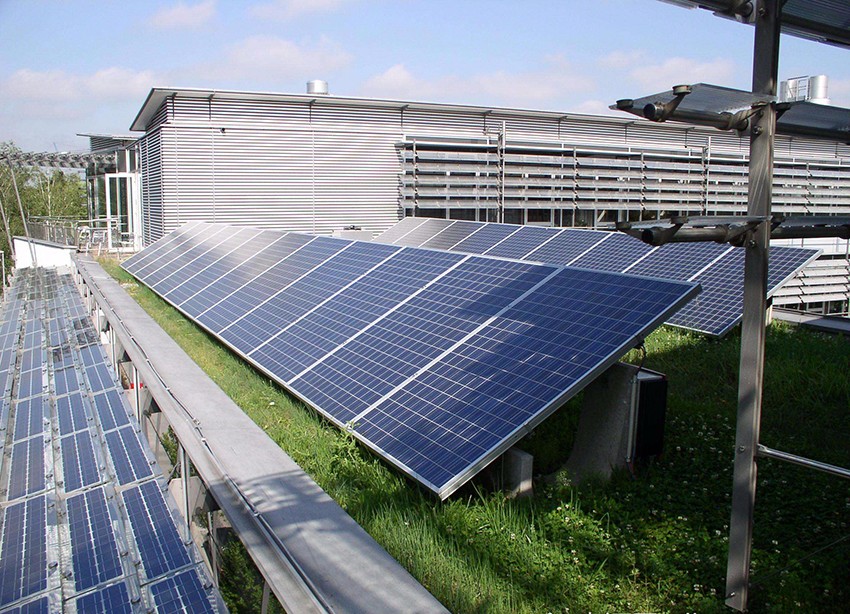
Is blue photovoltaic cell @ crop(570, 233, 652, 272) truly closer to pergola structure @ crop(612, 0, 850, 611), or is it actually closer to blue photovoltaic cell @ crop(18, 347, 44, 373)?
blue photovoltaic cell @ crop(18, 347, 44, 373)

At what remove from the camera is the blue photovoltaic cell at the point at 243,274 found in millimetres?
12562

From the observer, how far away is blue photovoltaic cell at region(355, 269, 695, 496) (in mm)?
5289

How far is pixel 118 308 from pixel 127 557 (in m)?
9.74

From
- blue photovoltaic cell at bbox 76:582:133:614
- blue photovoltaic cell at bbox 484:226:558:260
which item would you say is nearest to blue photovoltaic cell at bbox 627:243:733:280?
blue photovoltaic cell at bbox 484:226:558:260

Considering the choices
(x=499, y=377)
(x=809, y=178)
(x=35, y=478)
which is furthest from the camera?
A: (x=809, y=178)

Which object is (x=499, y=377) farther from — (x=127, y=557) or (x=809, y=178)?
(x=809, y=178)

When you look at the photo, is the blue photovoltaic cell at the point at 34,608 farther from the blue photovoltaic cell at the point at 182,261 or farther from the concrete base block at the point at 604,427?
the blue photovoltaic cell at the point at 182,261

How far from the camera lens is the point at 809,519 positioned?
217 inches

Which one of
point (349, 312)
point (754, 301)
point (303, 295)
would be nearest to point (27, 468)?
point (349, 312)

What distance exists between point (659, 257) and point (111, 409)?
35.7 feet

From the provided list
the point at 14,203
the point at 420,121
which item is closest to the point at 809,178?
the point at 420,121

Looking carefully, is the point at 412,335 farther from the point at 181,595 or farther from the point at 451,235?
the point at 451,235

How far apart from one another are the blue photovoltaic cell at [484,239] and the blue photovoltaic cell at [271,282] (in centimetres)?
568

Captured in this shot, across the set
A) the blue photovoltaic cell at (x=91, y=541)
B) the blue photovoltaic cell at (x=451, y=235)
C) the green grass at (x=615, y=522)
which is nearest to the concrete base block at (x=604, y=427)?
the green grass at (x=615, y=522)
